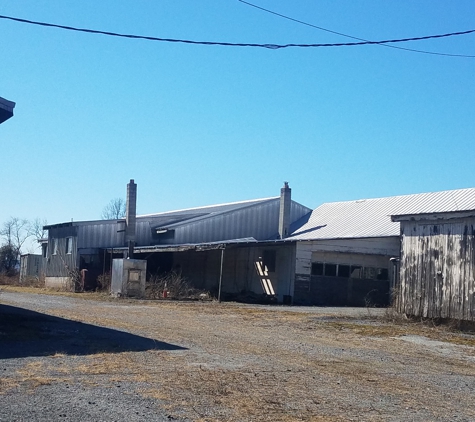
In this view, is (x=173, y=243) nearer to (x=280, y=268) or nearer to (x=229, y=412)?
(x=280, y=268)

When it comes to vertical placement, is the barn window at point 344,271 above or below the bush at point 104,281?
above

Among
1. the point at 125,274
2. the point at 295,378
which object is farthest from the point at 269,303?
the point at 295,378

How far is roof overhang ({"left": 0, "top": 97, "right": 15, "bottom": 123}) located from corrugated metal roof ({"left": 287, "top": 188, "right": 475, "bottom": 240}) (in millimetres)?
19640

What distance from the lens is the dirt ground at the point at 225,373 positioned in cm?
689

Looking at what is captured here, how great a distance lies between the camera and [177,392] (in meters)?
7.66

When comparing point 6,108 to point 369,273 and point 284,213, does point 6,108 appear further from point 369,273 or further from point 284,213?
point 284,213

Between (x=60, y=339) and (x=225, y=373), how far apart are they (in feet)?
14.7

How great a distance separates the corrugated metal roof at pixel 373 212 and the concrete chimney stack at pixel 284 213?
1.87 ft

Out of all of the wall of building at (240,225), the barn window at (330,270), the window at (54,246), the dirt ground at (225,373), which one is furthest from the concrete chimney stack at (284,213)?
the dirt ground at (225,373)

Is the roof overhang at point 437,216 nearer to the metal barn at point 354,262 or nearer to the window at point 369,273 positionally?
the metal barn at point 354,262

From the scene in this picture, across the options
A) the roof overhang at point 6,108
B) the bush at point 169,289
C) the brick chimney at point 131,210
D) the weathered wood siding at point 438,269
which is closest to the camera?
the roof overhang at point 6,108

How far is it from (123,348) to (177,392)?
3858 millimetres

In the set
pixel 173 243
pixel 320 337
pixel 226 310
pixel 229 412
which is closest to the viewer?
pixel 229 412

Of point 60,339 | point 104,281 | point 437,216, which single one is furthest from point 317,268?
point 60,339
